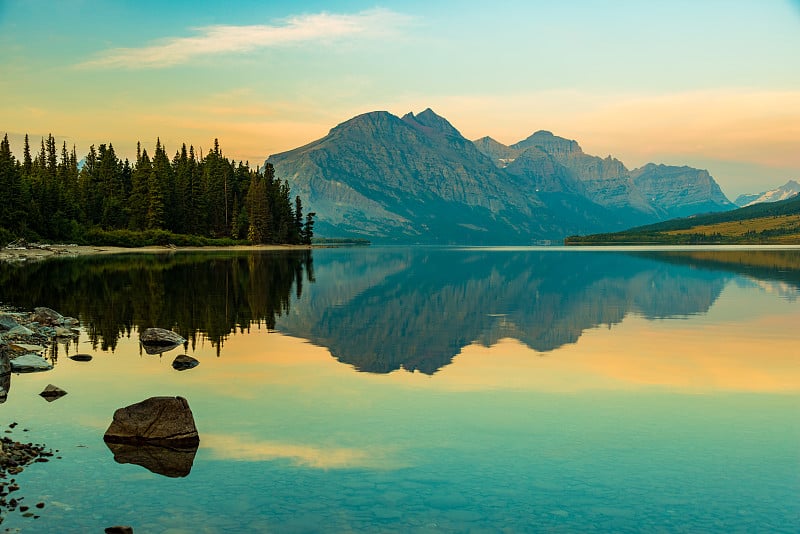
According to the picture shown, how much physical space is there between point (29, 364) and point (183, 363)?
19.8 ft

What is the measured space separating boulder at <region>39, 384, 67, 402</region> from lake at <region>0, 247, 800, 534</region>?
0.34m

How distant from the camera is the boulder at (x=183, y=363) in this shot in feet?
92.8

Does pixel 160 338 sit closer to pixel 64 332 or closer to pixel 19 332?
pixel 64 332

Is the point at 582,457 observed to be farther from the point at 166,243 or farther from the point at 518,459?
the point at 166,243

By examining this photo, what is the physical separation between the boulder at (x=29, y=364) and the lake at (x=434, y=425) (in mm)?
596

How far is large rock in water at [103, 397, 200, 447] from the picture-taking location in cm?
1803

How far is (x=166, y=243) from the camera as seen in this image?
18725cm

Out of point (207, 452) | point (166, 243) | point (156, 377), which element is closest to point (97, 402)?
point (156, 377)

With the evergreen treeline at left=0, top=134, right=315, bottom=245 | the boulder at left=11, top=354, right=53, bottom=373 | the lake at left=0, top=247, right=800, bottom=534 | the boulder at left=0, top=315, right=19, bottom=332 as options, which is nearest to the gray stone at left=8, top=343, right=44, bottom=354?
the lake at left=0, top=247, right=800, bottom=534

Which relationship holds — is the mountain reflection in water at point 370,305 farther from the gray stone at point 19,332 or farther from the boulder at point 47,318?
the gray stone at point 19,332

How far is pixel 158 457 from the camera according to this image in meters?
17.0

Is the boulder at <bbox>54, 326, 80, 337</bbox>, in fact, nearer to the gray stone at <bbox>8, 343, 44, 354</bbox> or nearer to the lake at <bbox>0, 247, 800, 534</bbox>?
the lake at <bbox>0, 247, 800, 534</bbox>

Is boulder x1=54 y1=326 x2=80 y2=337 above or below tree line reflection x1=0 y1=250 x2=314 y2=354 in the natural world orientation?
above

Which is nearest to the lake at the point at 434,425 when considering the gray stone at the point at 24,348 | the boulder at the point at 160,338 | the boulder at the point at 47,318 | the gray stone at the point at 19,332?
the boulder at the point at 160,338
